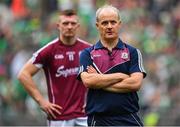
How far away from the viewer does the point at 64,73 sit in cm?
1205

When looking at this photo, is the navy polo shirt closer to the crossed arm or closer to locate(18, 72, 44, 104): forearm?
the crossed arm

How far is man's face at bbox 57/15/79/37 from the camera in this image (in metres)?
11.9

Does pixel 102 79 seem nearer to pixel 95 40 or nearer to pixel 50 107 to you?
pixel 50 107

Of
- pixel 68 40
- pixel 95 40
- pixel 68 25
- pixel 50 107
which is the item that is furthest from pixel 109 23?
pixel 95 40

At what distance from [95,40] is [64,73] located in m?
6.48

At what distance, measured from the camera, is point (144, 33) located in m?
18.9

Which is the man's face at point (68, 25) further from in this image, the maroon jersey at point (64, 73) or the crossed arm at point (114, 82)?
Result: the crossed arm at point (114, 82)

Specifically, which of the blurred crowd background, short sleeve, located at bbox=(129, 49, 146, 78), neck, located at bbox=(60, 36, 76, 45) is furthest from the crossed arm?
the blurred crowd background

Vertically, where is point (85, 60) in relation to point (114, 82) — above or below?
above

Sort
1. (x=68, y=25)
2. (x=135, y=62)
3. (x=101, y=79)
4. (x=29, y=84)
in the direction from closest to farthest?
(x=101, y=79), (x=135, y=62), (x=68, y=25), (x=29, y=84)

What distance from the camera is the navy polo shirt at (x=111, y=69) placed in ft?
31.9

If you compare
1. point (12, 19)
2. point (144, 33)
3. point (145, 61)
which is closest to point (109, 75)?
point (145, 61)

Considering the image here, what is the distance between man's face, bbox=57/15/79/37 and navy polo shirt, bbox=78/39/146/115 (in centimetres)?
192

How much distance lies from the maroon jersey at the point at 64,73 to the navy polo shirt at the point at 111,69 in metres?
2.03
